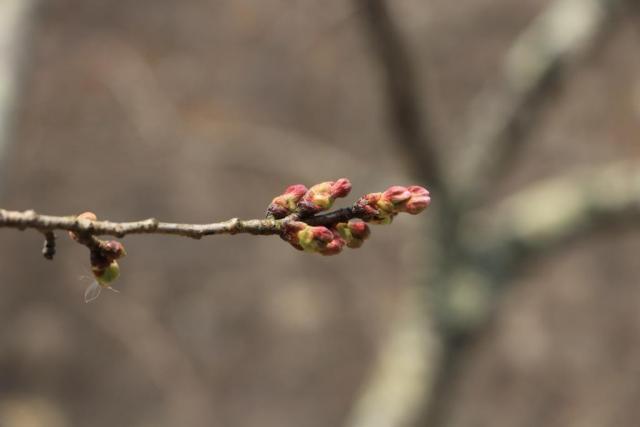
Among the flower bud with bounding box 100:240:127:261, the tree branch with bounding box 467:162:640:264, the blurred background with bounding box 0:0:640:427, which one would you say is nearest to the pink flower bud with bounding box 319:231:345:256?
the flower bud with bounding box 100:240:127:261

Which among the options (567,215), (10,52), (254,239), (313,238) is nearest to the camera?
(313,238)

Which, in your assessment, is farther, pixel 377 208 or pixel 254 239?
pixel 254 239

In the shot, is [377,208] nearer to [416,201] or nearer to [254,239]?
[416,201]

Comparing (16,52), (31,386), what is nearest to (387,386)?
(16,52)

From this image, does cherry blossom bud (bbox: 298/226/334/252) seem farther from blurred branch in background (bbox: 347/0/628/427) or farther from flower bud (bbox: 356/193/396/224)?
blurred branch in background (bbox: 347/0/628/427)

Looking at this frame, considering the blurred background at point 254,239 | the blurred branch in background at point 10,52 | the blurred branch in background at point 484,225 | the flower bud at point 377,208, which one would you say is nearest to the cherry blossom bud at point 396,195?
the flower bud at point 377,208

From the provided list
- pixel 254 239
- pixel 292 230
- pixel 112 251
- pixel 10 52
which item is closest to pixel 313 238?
pixel 292 230
